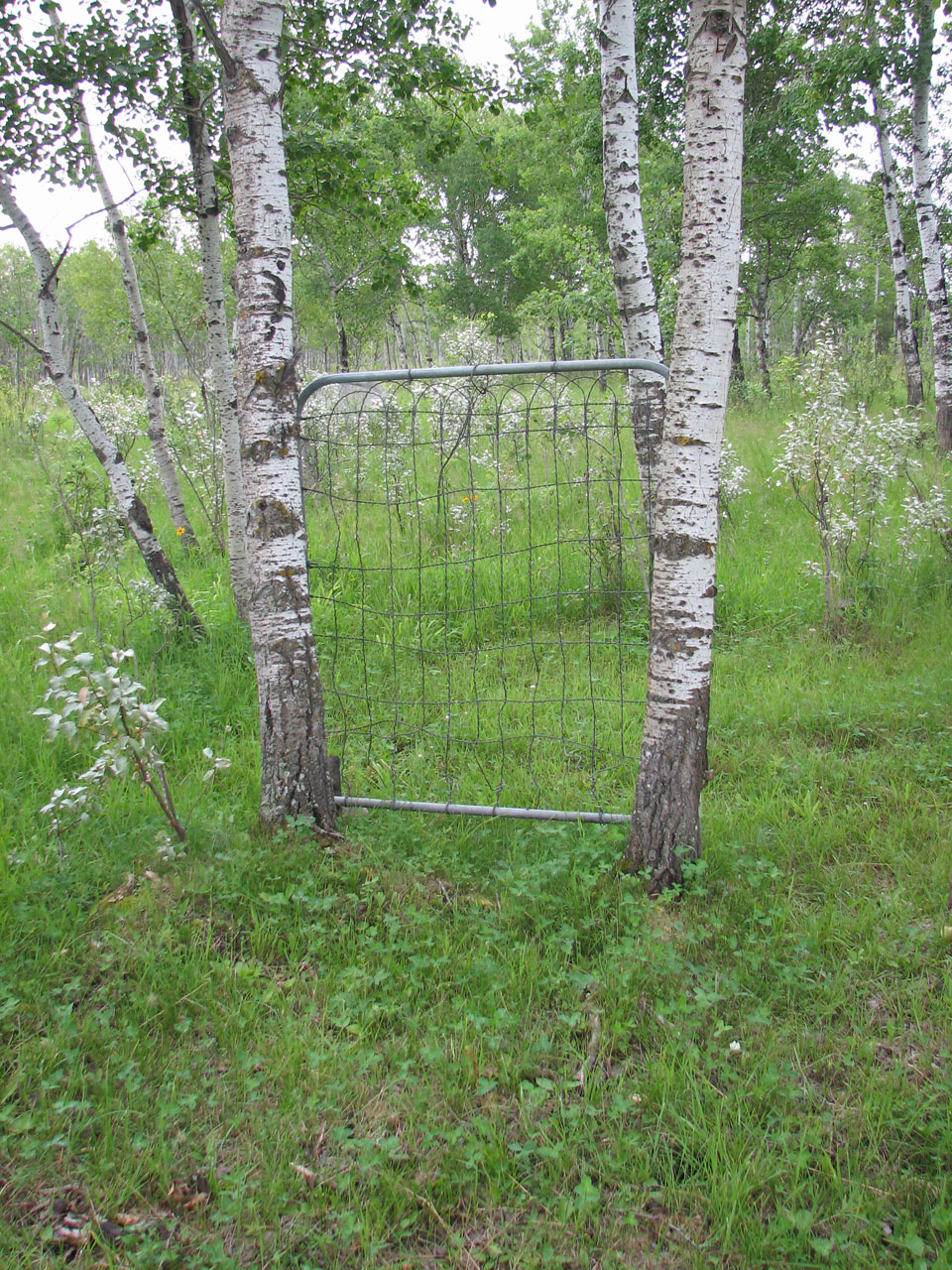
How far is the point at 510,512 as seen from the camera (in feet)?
25.5

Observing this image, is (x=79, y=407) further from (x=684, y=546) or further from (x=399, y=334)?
(x=399, y=334)

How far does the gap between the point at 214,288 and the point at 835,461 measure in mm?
5045

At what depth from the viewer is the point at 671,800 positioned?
3004 mm

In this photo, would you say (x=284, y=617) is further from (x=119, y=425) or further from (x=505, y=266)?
(x=505, y=266)

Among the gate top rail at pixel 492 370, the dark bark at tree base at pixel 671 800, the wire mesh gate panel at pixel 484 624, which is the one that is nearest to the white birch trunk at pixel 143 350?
the wire mesh gate panel at pixel 484 624

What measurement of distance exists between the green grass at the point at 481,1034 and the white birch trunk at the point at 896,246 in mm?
10339

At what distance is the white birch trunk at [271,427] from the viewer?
3.13 meters

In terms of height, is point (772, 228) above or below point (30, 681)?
above

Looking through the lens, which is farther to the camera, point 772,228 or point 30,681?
point 772,228

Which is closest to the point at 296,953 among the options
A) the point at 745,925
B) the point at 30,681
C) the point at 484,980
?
the point at 484,980

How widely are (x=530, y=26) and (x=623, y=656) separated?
26.6 metres

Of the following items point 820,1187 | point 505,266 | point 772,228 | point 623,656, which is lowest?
point 820,1187

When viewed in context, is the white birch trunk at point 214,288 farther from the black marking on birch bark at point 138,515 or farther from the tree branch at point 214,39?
the tree branch at point 214,39

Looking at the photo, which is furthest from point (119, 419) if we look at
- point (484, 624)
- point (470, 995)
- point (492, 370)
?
point (470, 995)
